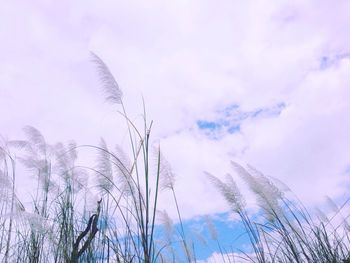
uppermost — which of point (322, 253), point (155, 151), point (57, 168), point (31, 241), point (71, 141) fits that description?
point (71, 141)

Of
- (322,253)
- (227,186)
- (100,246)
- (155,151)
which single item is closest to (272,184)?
(227,186)

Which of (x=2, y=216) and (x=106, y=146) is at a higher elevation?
(x=106, y=146)

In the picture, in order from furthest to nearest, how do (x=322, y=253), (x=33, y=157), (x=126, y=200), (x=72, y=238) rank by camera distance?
(x=33, y=157) < (x=322, y=253) < (x=126, y=200) < (x=72, y=238)

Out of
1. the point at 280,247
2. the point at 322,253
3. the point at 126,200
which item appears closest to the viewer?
the point at 126,200

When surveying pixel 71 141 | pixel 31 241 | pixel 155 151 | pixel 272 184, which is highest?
pixel 71 141

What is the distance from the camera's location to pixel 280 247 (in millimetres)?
3451

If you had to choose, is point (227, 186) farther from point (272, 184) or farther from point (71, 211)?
point (71, 211)

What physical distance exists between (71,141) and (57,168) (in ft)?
1.98

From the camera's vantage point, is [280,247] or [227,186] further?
[227,186]

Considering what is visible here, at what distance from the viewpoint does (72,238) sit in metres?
2.73

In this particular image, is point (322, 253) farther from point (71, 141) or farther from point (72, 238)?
point (71, 141)

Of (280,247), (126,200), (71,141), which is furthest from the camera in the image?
(71,141)

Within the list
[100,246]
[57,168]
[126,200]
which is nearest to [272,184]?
[126,200]

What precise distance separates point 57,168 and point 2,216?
0.63 metres
